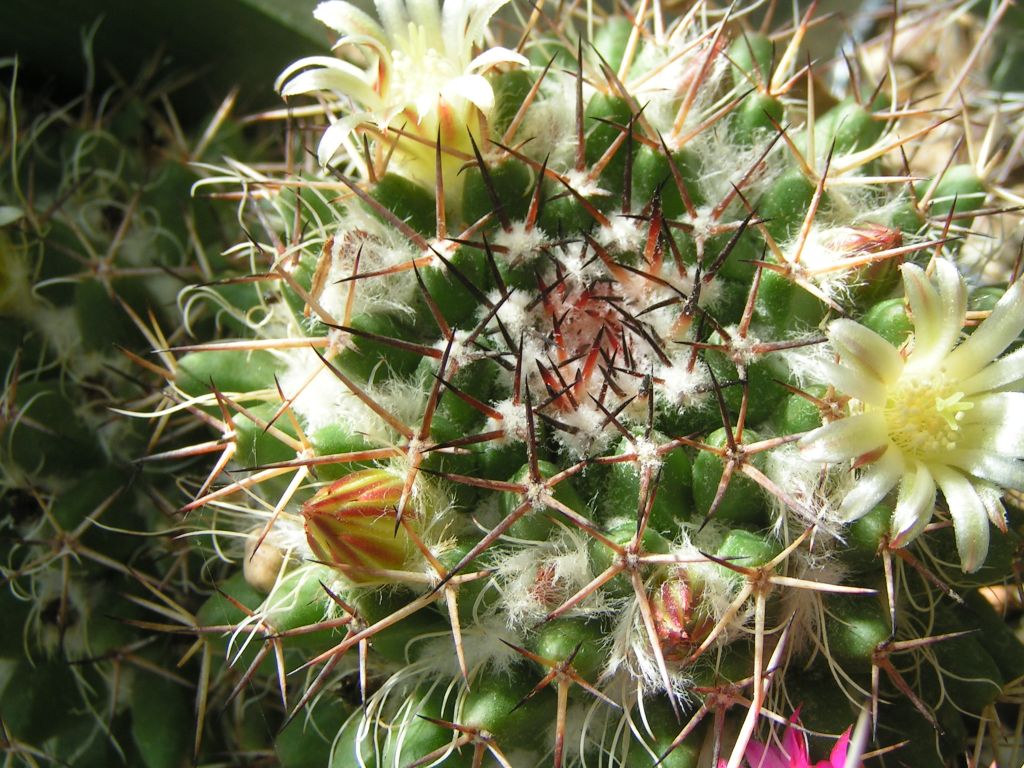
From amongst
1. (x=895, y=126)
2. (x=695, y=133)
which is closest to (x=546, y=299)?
(x=695, y=133)

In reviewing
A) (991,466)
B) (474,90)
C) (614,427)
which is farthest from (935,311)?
(474,90)

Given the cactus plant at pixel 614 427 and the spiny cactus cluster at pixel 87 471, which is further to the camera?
the spiny cactus cluster at pixel 87 471

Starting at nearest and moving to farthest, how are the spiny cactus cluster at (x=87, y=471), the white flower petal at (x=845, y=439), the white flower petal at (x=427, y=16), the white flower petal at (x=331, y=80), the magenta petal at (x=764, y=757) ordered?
the white flower petal at (x=845, y=439), the magenta petal at (x=764, y=757), the white flower petal at (x=331, y=80), the white flower petal at (x=427, y=16), the spiny cactus cluster at (x=87, y=471)

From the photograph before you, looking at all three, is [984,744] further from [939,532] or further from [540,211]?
[540,211]

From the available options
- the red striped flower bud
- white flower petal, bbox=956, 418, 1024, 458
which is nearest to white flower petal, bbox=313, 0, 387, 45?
the red striped flower bud

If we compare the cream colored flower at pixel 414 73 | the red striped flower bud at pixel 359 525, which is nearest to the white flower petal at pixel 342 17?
the cream colored flower at pixel 414 73

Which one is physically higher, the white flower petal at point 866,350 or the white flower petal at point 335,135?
the white flower petal at point 335,135

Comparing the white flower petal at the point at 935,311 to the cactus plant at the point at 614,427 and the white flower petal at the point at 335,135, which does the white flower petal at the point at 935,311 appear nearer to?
the cactus plant at the point at 614,427

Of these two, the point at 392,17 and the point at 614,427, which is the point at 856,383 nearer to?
the point at 614,427

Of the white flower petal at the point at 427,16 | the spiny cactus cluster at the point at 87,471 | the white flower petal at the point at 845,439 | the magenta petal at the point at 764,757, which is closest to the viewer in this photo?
the white flower petal at the point at 845,439
